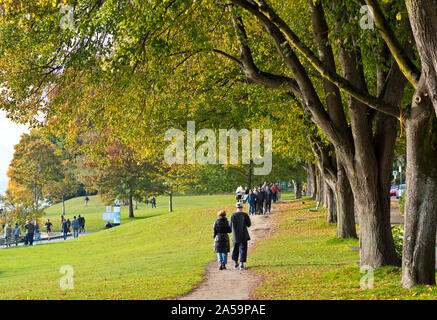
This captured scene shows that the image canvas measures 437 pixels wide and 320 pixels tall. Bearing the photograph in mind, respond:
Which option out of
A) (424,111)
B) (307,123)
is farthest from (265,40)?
(424,111)

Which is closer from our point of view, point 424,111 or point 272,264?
point 424,111

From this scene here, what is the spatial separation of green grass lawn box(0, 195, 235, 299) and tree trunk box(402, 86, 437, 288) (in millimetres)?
4793

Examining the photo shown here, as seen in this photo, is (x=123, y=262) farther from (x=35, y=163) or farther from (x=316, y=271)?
(x=35, y=163)

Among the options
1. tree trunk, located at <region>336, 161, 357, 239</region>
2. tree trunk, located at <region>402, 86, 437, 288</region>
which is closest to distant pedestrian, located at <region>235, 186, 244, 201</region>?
tree trunk, located at <region>336, 161, 357, 239</region>

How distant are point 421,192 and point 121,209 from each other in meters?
63.5

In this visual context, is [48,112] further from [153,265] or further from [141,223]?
[141,223]

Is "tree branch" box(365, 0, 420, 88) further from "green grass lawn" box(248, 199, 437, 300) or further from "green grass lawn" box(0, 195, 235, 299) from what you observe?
"green grass lawn" box(0, 195, 235, 299)

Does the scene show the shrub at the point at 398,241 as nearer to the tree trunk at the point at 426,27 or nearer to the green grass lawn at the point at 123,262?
the green grass lawn at the point at 123,262

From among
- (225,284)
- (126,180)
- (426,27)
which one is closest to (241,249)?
(225,284)

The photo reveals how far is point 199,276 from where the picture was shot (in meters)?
13.8

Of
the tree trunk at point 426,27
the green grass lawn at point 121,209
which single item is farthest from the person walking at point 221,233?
A: the green grass lawn at point 121,209

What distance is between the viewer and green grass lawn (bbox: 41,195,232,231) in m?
54.9
